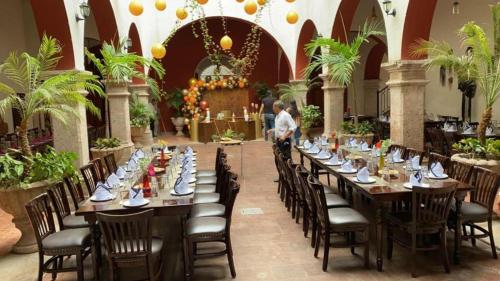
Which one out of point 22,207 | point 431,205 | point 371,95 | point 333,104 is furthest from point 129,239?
point 371,95

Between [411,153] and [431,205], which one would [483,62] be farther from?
[431,205]

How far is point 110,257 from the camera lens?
375cm

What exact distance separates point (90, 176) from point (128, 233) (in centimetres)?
242

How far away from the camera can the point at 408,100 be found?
8.06 m

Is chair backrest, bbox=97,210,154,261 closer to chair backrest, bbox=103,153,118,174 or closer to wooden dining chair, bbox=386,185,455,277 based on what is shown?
wooden dining chair, bbox=386,185,455,277

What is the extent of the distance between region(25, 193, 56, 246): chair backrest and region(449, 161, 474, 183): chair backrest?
4436 mm

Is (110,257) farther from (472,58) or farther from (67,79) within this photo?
(472,58)

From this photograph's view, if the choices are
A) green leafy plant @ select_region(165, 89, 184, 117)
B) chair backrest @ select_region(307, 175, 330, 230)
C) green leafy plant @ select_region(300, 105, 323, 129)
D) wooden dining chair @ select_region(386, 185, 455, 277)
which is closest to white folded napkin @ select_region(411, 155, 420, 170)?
wooden dining chair @ select_region(386, 185, 455, 277)

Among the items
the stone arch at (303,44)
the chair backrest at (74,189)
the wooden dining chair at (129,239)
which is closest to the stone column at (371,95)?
the stone arch at (303,44)

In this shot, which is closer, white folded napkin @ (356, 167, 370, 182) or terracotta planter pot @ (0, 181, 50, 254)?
white folded napkin @ (356, 167, 370, 182)

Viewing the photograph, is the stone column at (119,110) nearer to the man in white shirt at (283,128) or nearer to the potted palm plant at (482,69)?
the man in white shirt at (283,128)

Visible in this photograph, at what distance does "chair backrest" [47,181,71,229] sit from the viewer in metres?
4.49

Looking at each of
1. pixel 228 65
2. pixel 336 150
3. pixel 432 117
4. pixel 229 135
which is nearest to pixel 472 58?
pixel 336 150

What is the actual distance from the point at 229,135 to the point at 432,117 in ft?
24.7
